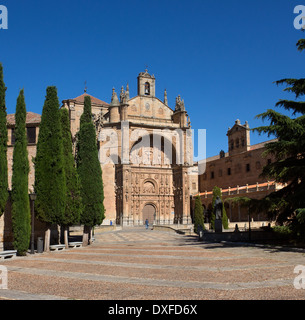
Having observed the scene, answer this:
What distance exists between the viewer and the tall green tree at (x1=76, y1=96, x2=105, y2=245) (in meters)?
21.4

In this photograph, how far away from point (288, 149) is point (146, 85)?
37.1 meters

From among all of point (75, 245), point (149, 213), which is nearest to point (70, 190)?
point (75, 245)

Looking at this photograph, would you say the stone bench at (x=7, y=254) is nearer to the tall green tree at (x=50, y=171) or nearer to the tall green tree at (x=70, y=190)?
the tall green tree at (x=50, y=171)

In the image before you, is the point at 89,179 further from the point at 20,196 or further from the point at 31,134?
the point at 31,134

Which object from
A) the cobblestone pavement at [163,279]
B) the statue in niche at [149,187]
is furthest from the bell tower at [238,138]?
the cobblestone pavement at [163,279]

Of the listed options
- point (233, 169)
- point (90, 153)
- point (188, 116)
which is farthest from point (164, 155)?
point (90, 153)

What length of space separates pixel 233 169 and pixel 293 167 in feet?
119

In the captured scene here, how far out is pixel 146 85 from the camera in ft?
168

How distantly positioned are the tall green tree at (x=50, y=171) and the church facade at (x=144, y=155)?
24.7 m

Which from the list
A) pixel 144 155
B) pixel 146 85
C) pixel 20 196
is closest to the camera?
pixel 20 196

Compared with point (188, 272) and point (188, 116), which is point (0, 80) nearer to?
point (188, 272)
